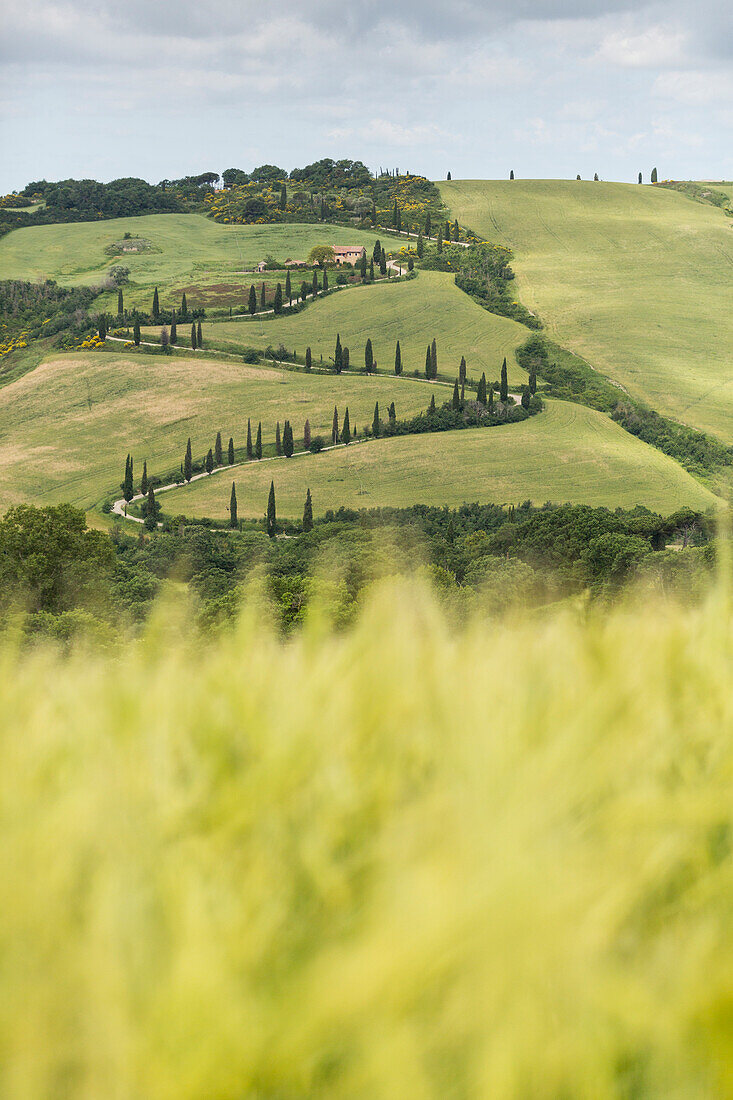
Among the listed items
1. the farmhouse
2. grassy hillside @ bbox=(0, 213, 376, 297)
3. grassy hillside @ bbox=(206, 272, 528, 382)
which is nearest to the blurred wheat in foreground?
grassy hillside @ bbox=(206, 272, 528, 382)

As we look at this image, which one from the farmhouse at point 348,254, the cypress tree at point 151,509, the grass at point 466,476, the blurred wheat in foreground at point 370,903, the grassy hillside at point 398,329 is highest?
the farmhouse at point 348,254

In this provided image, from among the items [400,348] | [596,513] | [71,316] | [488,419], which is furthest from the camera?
[71,316]

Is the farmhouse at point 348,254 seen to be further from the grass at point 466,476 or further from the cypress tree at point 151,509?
the cypress tree at point 151,509

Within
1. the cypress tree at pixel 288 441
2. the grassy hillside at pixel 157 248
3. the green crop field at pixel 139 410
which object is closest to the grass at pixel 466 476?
the cypress tree at pixel 288 441

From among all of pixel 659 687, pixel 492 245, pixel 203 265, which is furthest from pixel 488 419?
pixel 659 687

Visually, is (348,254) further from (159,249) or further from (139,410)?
(139,410)

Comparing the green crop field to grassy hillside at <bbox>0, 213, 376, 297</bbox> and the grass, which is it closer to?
the grass

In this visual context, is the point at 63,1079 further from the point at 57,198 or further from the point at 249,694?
the point at 57,198

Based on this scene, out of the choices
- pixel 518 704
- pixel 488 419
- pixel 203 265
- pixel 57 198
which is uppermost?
pixel 57 198

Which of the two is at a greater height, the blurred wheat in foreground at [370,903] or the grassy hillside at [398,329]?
the grassy hillside at [398,329]
